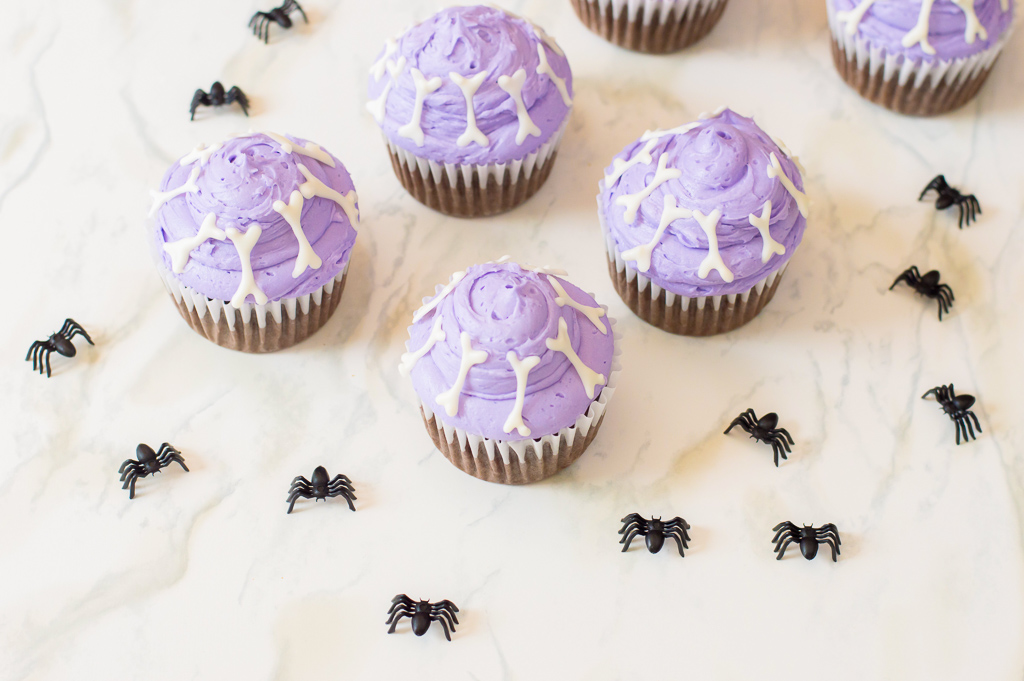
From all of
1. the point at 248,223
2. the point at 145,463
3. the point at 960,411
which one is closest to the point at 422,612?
the point at 145,463

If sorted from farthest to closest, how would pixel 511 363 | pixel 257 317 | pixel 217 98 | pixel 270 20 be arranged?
pixel 270 20, pixel 217 98, pixel 257 317, pixel 511 363

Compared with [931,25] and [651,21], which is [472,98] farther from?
[931,25]

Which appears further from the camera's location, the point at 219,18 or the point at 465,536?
the point at 219,18

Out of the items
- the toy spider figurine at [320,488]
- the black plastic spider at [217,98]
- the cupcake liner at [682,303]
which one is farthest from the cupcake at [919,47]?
the toy spider figurine at [320,488]

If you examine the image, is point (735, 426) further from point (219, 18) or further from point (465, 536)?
point (219, 18)

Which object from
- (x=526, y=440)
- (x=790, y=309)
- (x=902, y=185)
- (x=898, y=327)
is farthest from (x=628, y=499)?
(x=902, y=185)

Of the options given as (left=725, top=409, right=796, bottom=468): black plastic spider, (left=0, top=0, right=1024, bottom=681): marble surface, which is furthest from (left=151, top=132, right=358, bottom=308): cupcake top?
(left=725, top=409, right=796, bottom=468): black plastic spider

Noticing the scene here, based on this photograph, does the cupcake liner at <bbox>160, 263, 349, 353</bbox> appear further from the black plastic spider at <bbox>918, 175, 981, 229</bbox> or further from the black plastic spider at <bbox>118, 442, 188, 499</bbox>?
the black plastic spider at <bbox>918, 175, 981, 229</bbox>
